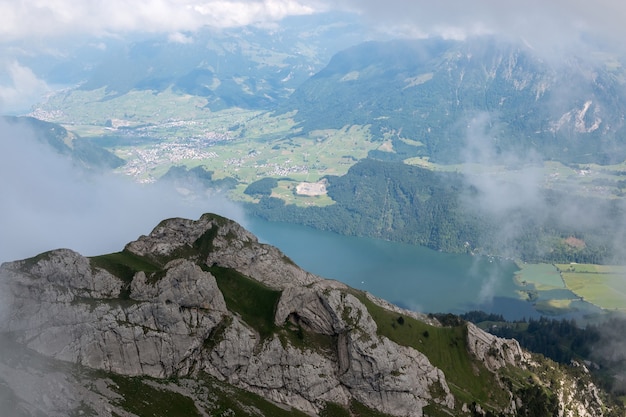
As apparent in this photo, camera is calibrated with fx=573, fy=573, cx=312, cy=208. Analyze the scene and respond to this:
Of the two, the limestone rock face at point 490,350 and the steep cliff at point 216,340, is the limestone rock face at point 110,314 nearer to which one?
the steep cliff at point 216,340

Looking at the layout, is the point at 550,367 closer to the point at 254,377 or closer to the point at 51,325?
the point at 254,377

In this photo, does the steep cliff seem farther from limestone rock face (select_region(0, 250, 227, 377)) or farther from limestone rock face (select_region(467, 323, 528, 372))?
limestone rock face (select_region(467, 323, 528, 372))

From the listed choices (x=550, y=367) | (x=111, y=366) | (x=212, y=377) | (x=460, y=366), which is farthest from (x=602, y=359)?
(x=111, y=366)

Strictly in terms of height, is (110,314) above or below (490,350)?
above

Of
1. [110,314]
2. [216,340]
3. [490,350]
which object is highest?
[110,314]

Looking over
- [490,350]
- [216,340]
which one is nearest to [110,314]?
[216,340]

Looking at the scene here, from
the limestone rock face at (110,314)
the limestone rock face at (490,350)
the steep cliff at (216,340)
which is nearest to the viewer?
the steep cliff at (216,340)

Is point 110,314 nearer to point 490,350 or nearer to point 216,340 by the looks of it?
point 216,340

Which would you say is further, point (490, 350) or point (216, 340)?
point (490, 350)

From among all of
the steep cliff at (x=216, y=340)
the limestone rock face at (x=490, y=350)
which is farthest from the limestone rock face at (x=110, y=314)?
the limestone rock face at (x=490, y=350)

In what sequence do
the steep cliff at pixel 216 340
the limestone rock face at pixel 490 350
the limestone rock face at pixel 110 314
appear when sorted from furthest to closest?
1. the limestone rock face at pixel 490 350
2. the limestone rock face at pixel 110 314
3. the steep cliff at pixel 216 340
